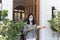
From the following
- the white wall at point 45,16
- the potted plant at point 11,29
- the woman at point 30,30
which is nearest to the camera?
the potted plant at point 11,29

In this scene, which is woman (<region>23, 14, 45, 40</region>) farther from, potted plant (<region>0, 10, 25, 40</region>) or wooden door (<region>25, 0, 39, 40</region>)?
wooden door (<region>25, 0, 39, 40</region>)

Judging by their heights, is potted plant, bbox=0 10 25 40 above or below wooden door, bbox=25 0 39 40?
below

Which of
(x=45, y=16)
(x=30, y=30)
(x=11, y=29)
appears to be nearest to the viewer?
(x=11, y=29)

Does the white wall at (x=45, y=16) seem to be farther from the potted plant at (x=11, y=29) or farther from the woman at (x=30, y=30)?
the potted plant at (x=11, y=29)

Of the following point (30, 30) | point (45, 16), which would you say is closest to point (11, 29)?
point (30, 30)

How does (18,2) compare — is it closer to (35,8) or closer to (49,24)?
(35,8)

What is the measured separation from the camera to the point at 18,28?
5.78m

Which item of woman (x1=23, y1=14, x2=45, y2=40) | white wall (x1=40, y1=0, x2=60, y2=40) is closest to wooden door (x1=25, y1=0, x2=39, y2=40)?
white wall (x1=40, y1=0, x2=60, y2=40)

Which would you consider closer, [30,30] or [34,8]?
[30,30]

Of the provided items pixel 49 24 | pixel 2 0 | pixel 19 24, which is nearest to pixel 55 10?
pixel 49 24

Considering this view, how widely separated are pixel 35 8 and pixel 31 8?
0.16m

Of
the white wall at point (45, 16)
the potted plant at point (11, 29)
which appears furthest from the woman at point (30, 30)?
the white wall at point (45, 16)

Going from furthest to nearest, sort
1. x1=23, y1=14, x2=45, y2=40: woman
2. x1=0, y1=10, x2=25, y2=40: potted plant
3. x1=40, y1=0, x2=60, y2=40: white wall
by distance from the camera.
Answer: x1=40, y1=0, x2=60, y2=40: white wall, x1=23, y1=14, x2=45, y2=40: woman, x1=0, y1=10, x2=25, y2=40: potted plant

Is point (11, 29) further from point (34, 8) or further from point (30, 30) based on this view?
point (34, 8)
